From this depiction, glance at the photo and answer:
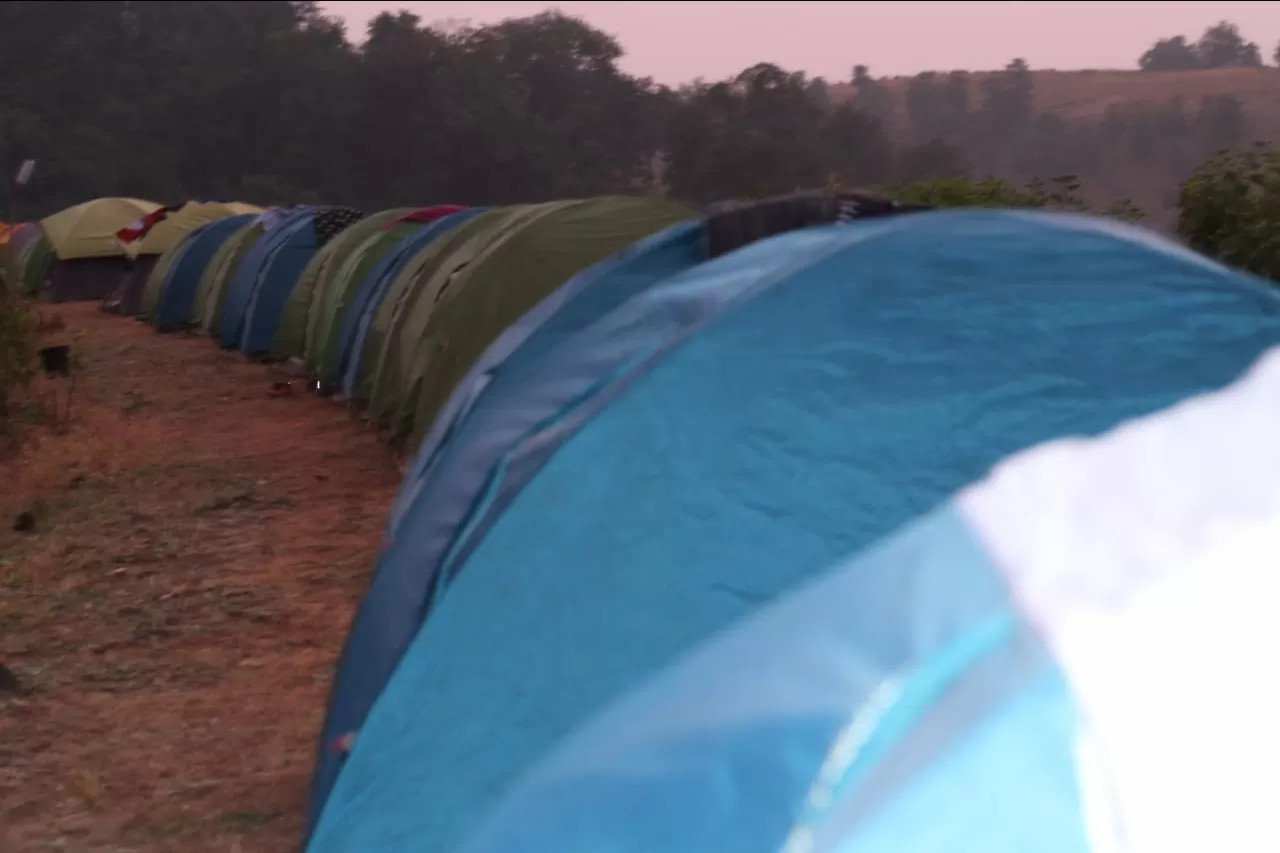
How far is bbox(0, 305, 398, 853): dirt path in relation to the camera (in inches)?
105

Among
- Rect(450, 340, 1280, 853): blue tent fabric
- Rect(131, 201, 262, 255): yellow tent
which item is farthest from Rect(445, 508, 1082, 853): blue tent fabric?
Rect(131, 201, 262, 255): yellow tent

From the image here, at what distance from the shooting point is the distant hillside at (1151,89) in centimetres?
592

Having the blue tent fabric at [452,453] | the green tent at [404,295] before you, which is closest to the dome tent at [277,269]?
the green tent at [404,295]

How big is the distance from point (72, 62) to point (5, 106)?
278cm

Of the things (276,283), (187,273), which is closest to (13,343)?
(276,283)

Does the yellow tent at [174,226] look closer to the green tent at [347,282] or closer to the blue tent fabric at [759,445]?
the green tent at [347,282]

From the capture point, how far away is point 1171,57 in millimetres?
7246

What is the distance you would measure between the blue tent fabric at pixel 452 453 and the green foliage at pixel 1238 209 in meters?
2.69

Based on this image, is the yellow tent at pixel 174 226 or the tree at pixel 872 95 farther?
the yellow tent at pixel 174 226

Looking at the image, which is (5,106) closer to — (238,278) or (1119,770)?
(238,278)

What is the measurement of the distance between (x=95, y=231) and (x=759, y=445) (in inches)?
593

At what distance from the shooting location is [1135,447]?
1373mm

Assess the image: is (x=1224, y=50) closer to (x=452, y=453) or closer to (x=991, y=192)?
(x=991, y=192)

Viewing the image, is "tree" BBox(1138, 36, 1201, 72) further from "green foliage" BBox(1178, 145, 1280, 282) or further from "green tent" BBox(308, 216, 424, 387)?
"green tent" BBox(308, 216, 424, 387)
